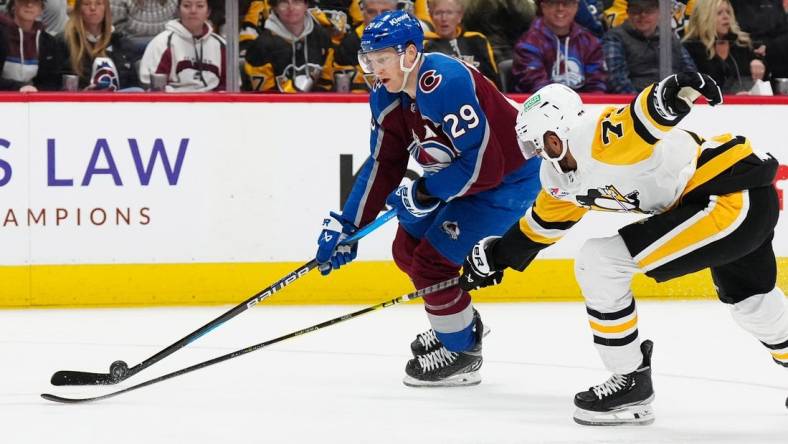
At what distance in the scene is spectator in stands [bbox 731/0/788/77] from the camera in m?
6.22

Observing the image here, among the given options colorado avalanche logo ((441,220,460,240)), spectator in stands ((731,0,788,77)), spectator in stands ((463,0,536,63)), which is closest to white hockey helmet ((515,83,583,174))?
colorado avalanche logo ((441,220,460,240))

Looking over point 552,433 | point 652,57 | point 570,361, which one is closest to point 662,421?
point 552,433

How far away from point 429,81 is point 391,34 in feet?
0.59

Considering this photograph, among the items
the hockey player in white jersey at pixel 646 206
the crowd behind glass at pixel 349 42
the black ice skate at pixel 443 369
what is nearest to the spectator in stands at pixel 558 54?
the crowd behind glass at pixel 349 42

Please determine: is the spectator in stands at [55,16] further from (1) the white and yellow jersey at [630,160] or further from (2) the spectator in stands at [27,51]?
(1) the white and yellow jersey at [630,160]

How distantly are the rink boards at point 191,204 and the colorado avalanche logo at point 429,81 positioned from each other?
1954 millimetres

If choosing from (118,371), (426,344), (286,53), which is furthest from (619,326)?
(286,53)

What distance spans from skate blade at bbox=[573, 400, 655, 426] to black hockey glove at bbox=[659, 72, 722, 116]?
33.1 inches

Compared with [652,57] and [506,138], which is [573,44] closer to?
[652,57]

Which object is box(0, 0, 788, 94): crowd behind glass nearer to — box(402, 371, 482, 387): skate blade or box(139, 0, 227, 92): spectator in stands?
box(139, 0, 227, 92): spectator in stands

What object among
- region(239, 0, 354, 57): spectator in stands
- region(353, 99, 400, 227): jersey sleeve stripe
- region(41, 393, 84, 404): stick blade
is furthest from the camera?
region(239, 0, 354, 57): spectator in stands

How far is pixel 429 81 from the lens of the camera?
3779mm

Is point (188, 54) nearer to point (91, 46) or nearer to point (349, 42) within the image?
point (91, 46)

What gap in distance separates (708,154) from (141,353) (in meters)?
2.34
